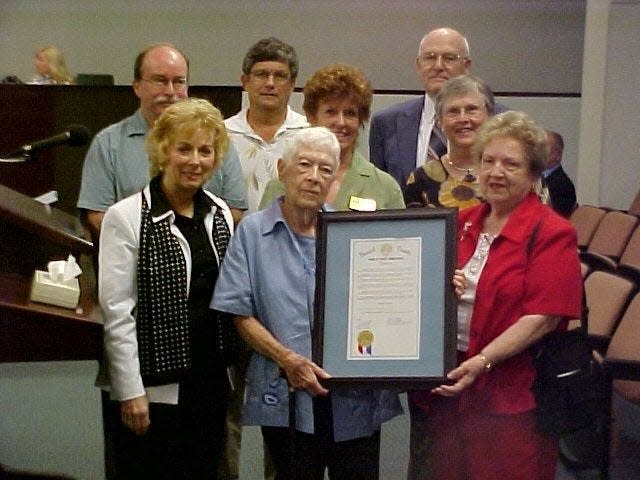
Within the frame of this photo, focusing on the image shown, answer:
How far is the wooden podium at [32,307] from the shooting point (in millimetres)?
2059

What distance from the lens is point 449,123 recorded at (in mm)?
2969

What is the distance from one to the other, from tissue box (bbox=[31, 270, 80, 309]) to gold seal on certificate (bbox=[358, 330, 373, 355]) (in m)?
0.69

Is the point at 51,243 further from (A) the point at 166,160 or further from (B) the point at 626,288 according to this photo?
(B) the point at 626,288

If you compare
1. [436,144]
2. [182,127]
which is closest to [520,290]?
[182,127]

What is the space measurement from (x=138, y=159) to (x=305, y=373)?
110cm

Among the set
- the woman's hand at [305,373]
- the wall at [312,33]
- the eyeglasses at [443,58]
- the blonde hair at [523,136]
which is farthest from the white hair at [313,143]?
the wall at [312,33]

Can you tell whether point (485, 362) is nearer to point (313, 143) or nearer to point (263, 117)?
point (313, 143)

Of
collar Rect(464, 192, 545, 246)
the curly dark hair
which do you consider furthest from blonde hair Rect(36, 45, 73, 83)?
collar Rect(464, 192, 545, 246)

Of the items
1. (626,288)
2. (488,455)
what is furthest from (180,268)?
(626,288)

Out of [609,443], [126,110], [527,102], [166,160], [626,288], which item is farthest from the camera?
[527,102]

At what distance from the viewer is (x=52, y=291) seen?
2.21m

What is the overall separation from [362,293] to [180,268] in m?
0.47

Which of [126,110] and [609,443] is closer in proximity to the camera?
[609,443]

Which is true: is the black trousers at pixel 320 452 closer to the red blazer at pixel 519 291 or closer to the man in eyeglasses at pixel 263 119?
the red blazer at pixel 519 291
